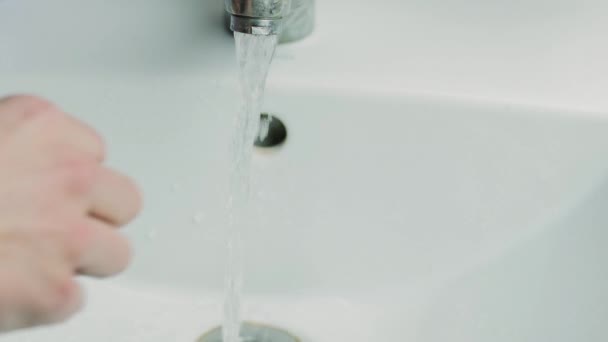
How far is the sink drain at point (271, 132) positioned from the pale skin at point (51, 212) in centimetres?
21

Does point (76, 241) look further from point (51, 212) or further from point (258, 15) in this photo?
point (258, 15)

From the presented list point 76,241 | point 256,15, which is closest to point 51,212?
point 76,241

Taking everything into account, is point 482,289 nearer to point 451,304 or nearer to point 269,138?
point 451,304

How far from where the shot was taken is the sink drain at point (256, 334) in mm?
461

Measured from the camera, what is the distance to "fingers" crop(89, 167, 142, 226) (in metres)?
0.22

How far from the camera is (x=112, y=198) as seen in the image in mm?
226

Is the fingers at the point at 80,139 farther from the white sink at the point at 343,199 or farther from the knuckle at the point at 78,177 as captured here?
the white sink at the point at 343,199

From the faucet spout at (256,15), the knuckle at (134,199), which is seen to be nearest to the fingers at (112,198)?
the knuckle at (134,199)

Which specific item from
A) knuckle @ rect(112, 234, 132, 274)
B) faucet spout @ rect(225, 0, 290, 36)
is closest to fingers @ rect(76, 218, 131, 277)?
knuckle @ rect(112, 234, 132, 274)

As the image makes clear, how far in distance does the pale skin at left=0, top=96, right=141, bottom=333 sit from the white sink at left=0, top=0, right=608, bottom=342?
21cm

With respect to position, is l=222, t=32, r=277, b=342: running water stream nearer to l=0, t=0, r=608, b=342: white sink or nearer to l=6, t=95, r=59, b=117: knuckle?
l=0, t=0, r=608, b=342: white sink

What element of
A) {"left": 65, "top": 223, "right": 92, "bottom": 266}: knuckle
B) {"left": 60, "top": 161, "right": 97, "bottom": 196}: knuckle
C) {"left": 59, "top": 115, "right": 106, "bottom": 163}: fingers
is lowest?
{"left": 65, "top": 223, "right": 92, "bottom": 266}: knuckle

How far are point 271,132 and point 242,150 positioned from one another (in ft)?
0.08

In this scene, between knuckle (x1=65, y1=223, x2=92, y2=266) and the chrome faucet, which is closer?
knuckle (x1=65, y1=223, x2=92, y2=266)
